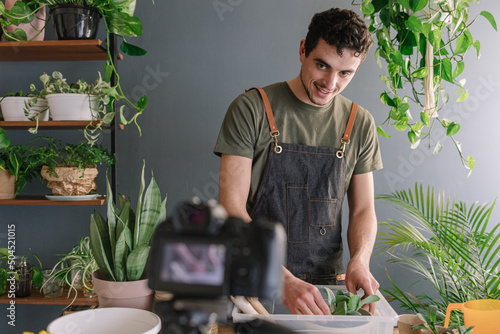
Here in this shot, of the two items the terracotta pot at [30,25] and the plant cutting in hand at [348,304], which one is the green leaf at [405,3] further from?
the terracotta pot at [30,25]

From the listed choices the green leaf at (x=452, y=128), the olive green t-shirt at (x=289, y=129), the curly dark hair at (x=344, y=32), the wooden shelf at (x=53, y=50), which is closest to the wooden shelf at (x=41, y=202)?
the wooden shelf at (x=53, y=50)

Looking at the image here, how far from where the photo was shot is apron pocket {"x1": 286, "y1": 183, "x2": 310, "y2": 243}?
5.64 ft

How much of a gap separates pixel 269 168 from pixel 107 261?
0.82 metres

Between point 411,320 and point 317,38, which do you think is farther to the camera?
point 317,38

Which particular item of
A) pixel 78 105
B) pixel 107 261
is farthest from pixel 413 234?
pixel 78 105

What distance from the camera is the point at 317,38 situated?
1.57m

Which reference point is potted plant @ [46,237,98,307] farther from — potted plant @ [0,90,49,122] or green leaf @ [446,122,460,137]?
green leaf @ [446,122,460,137]

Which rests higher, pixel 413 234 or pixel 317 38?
pixel 317 38

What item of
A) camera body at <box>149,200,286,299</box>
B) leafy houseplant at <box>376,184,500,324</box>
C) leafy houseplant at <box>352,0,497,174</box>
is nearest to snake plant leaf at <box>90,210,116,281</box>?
camera body at <box>149,200,286,299</box>

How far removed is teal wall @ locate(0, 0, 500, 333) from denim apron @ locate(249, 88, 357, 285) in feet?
2.86

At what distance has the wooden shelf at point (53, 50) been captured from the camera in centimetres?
217

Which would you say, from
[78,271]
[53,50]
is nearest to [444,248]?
[78,271]

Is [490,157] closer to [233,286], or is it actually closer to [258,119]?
[258,119]

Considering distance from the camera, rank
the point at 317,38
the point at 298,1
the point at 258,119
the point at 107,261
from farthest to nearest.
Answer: the point at 298,1 < the point at 258,119 < the point at 317,38 < the point at 107,261
